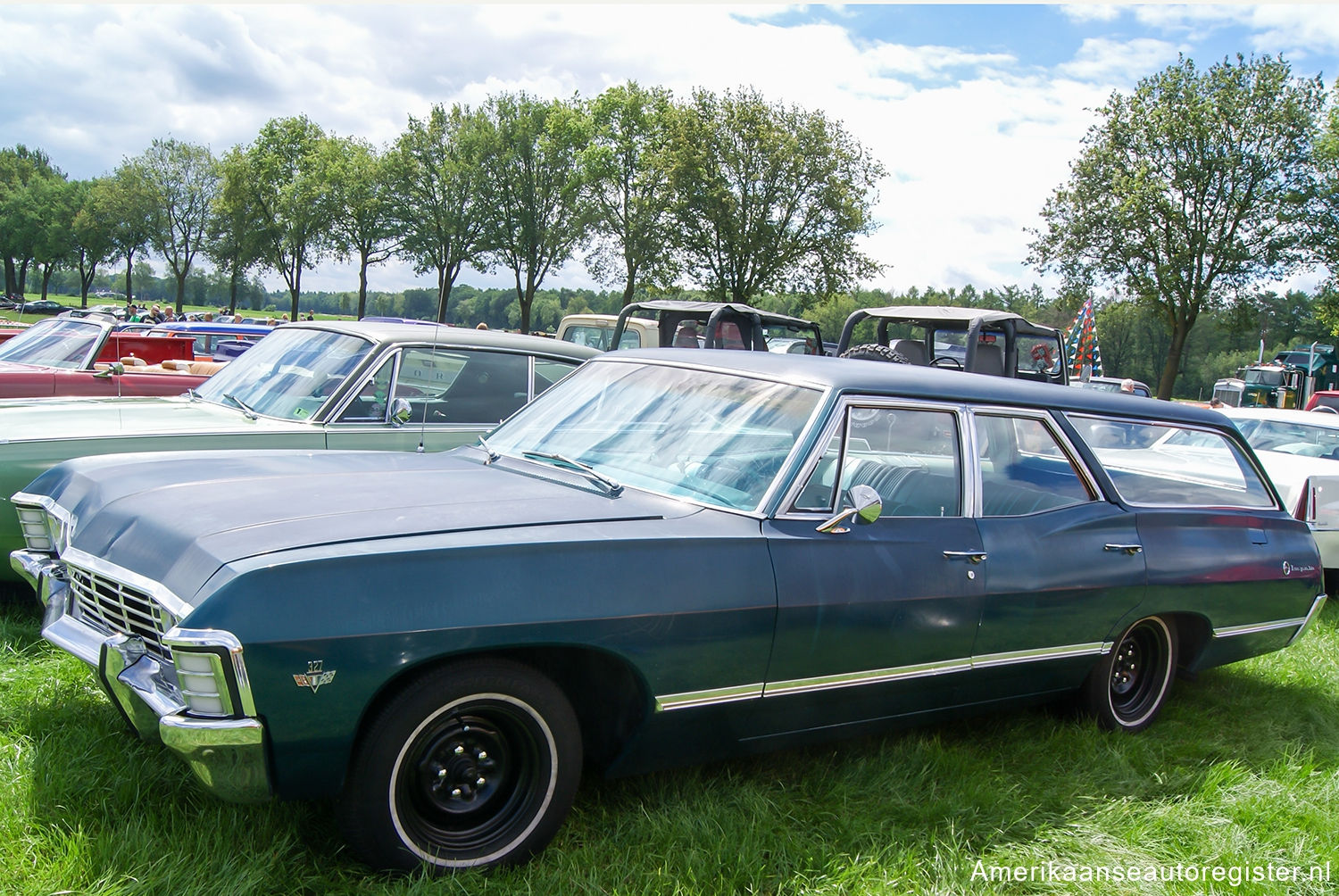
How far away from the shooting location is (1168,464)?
493cm

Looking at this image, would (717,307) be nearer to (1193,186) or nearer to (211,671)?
(211,671)

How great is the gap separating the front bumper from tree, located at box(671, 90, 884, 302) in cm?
3135

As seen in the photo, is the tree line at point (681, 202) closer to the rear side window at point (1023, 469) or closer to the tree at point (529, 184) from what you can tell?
the tree at point (529, 184)

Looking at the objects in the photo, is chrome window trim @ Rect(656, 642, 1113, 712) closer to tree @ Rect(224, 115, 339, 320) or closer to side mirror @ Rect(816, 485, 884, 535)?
side mirror @ Rect(816, 485, 884, 535)

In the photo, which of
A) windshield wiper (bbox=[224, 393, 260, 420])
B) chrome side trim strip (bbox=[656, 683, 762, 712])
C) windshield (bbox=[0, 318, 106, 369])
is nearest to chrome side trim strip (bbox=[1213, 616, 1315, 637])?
chrome side trim strip (bbox=[656, 683, 762, 712])

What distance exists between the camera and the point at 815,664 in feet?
9.73

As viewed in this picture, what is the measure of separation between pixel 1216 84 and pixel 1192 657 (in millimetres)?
26839

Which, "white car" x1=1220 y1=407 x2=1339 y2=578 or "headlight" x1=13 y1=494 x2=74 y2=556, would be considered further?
"white car" x1=1220 y1=407 x2=1339 y2=578

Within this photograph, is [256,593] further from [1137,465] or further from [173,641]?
[1137,465]

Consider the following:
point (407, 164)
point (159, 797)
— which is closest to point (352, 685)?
point (159, 797)

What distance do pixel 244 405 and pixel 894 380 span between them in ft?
12.9

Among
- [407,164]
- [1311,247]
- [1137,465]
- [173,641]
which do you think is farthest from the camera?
[407,164]

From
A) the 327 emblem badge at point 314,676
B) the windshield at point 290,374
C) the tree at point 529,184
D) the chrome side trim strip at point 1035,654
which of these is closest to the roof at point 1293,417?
the chrome side trim strip at point 1035,654

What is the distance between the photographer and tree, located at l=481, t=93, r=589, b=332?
4088cm
